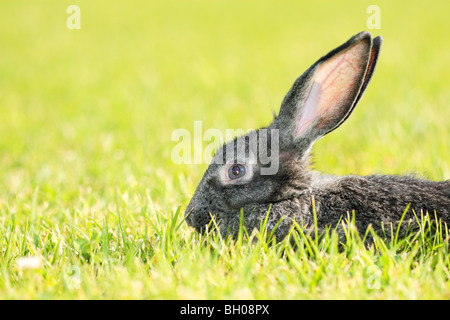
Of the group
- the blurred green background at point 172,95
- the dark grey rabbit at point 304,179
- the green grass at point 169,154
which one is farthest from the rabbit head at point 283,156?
the blurred green background at point 172,95

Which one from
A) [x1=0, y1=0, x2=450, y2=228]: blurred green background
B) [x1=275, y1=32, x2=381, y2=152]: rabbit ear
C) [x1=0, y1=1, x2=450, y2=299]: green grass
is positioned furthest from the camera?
[x1=0, y1=0, x2=450, y2=228]: blurred green background

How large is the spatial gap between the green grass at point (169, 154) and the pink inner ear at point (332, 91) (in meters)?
0.89

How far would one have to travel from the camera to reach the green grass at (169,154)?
2.87 m

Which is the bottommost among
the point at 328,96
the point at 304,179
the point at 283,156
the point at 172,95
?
the point at 304,179

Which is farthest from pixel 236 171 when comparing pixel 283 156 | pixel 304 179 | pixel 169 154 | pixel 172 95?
pixel 172 95

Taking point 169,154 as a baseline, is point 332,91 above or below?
below

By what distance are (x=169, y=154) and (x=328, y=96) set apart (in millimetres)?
3021

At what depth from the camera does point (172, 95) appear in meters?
10.3

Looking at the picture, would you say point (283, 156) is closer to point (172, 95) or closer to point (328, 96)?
point (328, 96)

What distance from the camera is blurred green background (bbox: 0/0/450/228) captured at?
5652mm

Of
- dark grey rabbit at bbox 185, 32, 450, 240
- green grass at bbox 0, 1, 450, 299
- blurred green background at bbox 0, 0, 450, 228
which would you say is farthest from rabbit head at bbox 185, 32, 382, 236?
blurred green background at bbox 0, 0, 450, 228

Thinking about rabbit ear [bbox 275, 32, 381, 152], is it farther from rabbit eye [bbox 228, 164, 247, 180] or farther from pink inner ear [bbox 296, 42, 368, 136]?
rabbit eye [bbox 228, 164, 247, 180]

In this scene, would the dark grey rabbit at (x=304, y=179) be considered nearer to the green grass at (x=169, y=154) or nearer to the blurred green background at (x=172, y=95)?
the green grass at (x=169, y=154)
